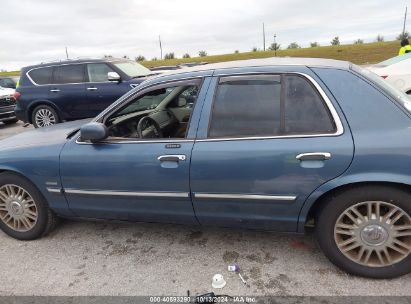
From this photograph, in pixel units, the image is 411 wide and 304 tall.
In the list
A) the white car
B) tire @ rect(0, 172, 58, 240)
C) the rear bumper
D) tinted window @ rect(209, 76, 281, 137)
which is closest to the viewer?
tinted window @ rect(209, 76, 281, 137)

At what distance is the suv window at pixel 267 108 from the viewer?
2.43 meters

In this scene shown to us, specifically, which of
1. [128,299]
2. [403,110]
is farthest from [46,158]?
[403,110]

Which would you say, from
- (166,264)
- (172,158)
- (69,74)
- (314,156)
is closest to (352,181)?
(314,156)

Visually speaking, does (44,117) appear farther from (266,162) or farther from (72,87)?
(266,162)

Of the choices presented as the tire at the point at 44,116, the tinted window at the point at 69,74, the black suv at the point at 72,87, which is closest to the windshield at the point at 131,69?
the black suv at the point at 72,87

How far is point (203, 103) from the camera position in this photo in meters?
2.68

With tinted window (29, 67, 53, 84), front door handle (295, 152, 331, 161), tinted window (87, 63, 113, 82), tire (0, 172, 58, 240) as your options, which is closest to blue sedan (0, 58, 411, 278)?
front door handle (295, 152, 331, 161)

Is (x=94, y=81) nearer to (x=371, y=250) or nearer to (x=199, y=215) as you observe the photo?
(x=199, y=215)

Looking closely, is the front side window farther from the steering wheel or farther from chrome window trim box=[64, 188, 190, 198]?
chrome window trim box=[64, 188, 190, 198]

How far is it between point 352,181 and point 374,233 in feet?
1.53

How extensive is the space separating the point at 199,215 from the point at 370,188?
4.22 feet

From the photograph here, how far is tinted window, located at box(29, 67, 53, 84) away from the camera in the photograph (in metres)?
8.12

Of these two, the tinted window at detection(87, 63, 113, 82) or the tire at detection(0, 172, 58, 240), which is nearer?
the tire at detection(0, 172, 58, 240)

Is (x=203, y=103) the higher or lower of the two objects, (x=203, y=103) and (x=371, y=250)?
the higher
